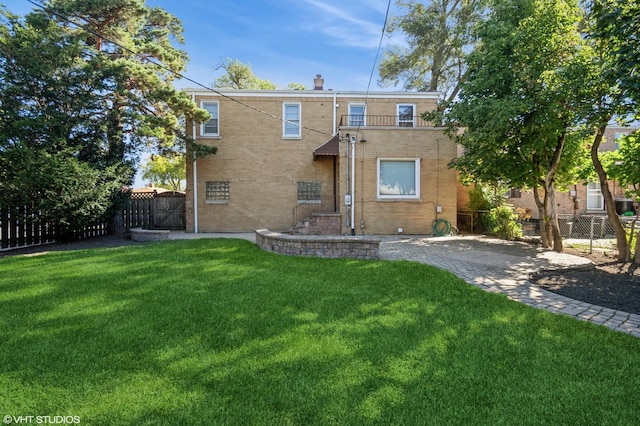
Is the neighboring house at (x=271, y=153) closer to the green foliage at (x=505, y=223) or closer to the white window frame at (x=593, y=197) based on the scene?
the green foliage at (x=505, y=223)

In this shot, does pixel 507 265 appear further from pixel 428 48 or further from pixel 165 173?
pixel 165 173

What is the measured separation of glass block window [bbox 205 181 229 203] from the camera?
1473cm

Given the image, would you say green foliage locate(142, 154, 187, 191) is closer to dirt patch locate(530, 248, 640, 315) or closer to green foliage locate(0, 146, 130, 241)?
green foliage locate(0, 146, 130, 241)

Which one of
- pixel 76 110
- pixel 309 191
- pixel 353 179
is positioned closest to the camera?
pixel 76 110

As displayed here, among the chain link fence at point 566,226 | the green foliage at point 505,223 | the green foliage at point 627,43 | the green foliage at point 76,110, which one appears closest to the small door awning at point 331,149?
the green foliage at point 76,110

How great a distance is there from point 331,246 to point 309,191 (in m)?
7.58

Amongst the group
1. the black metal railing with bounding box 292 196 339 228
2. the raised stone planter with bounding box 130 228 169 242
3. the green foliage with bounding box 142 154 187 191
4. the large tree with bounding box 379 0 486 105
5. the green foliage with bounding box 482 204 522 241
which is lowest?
the raised stone planter with bounding box 130 228 169 242

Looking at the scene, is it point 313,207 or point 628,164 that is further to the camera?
point 313,207

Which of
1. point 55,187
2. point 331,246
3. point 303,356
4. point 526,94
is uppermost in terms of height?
point 526,94

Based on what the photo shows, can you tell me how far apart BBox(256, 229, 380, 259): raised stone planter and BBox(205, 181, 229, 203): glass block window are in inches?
302

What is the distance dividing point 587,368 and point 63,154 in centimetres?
1400

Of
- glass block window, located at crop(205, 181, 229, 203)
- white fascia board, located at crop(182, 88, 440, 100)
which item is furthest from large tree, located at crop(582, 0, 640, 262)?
glass block window, located at crop(205, 181, 229, 203)

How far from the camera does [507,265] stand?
7.18 m

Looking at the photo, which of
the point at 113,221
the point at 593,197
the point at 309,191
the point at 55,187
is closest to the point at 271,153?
the point at 309,191
